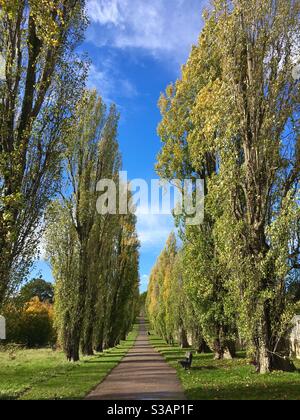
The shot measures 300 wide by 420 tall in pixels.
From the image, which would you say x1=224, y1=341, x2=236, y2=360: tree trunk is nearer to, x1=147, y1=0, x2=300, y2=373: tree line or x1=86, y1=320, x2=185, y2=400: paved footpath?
x1=147, y1=0, x2=300, y2=373: tree line

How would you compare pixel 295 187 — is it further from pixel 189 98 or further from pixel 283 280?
pixel 189 98

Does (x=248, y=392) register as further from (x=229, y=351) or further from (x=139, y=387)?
(x=229, y=351)

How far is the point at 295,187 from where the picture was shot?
52.2 ft

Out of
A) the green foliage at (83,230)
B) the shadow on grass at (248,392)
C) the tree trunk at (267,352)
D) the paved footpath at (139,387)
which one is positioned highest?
the green foliage at (83,230)

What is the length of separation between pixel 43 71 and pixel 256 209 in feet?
26.8

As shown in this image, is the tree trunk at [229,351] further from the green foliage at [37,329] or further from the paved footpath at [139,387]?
the green foliage at [37,329]

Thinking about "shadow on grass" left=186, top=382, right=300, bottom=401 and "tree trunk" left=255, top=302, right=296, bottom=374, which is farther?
"tree trunk" left=255, top=302, right=296, bottom=374

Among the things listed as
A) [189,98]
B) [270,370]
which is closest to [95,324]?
[189,98]

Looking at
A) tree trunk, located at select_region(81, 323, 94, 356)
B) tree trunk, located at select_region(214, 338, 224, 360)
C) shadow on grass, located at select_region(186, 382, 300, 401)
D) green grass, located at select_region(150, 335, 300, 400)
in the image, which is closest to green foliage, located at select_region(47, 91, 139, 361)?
tree trunk, located at select_region(81, 323, 94, 356)

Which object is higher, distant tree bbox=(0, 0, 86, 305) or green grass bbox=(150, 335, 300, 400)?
distant tree bbox=(0, 0, 86, 305)

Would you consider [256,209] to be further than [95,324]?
No

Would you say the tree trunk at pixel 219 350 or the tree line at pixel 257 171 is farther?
the tree trunk at pixel 219 350

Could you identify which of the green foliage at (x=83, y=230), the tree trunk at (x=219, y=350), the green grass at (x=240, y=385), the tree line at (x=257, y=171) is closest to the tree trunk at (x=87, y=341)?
the green foliage at (x=83, y=230)
